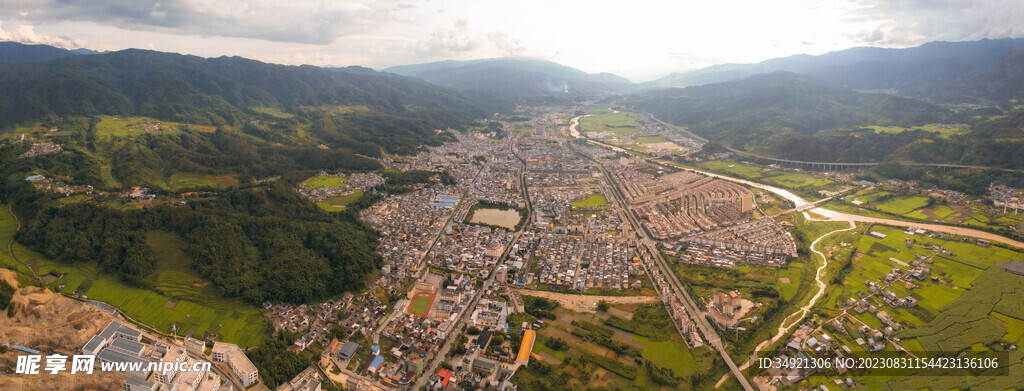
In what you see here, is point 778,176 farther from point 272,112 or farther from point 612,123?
point 272,112

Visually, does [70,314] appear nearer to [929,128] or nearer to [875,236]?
[875,236]

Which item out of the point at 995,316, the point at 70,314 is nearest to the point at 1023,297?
the point at 995,316

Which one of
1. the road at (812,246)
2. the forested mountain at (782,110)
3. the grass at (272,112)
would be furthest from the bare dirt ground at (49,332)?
the forested mountain at (782,110)

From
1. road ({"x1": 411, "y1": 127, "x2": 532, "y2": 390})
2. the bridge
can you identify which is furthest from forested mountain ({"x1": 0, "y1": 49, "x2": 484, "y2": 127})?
road ({"x1": 411, "y1": 127, "x2": 532, "y2": 390})

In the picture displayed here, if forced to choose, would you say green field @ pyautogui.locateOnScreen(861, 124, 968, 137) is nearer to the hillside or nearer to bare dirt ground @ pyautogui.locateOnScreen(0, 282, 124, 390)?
the hillside

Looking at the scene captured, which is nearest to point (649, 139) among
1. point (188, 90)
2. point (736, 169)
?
point (736, 169)

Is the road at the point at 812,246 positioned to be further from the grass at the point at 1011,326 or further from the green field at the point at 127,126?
the green field at the point at 127,126
